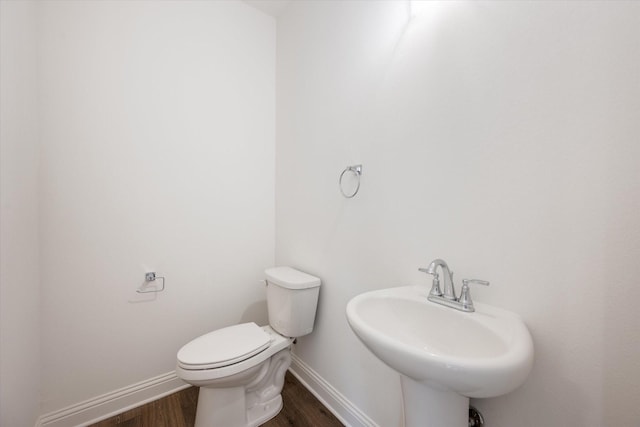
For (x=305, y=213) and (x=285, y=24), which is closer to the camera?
(x=305, y=213)

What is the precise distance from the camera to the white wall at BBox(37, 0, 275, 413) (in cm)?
123

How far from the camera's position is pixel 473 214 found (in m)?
0.84

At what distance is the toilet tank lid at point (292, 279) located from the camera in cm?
140

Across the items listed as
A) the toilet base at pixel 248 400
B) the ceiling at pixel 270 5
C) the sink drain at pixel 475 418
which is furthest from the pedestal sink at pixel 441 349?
the ceiling at pixel 270 5

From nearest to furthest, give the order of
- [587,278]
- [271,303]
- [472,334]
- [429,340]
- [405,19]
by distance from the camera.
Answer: [587,278]
[472,334]
[429,340]
[405,19]
[271,303]

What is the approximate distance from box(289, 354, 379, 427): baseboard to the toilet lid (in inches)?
19.1

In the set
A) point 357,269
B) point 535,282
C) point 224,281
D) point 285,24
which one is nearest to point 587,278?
point 535,282

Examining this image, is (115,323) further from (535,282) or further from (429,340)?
(535,282)

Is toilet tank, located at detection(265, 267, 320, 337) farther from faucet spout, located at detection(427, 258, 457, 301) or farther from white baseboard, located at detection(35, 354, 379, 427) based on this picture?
faucet spout, located at detection(427, 258, 457, 301)

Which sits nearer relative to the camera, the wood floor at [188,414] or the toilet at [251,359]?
the toilet at [251,359]

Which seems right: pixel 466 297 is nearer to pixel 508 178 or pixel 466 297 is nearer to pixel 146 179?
pixel 508 178

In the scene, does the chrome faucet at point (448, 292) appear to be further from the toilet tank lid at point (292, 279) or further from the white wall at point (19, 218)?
the white wall at point (19, 218)

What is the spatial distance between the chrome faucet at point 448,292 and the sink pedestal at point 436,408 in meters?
0.25

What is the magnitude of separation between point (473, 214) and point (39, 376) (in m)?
2.10
